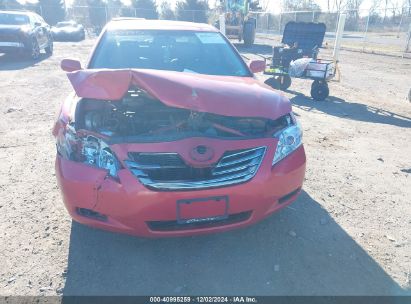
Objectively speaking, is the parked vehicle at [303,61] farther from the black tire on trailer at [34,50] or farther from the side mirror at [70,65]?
the black tire on trailer at [34,50]

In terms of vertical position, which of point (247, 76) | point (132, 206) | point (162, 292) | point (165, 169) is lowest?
point (162, 292)

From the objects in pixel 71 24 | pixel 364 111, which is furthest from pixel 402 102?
pixel 71 24

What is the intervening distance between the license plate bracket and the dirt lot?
45 centimetres

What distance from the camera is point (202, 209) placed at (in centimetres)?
228

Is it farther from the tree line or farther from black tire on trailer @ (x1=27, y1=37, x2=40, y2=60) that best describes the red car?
the tree line

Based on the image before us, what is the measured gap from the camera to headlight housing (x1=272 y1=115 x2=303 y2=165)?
2.55m

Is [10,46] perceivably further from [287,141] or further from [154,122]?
[287,141]

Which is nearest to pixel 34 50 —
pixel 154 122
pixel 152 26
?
pixel 152 26

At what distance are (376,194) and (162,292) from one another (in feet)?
8.44

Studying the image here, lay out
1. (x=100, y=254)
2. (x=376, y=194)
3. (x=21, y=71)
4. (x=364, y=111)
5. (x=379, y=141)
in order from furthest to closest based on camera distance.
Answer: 1. (x=21, y=71)
2. (x=364, y=111)
3. (x=379, y=141)
4. (x=376, y=194)
5. (x=100, y=254)

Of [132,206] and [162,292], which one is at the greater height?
[132,206]

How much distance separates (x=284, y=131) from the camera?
2.70 m

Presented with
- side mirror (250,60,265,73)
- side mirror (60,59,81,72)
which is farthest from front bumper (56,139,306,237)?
side mirror (250,60,265,73)

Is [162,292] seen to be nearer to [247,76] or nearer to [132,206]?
[132,206]
